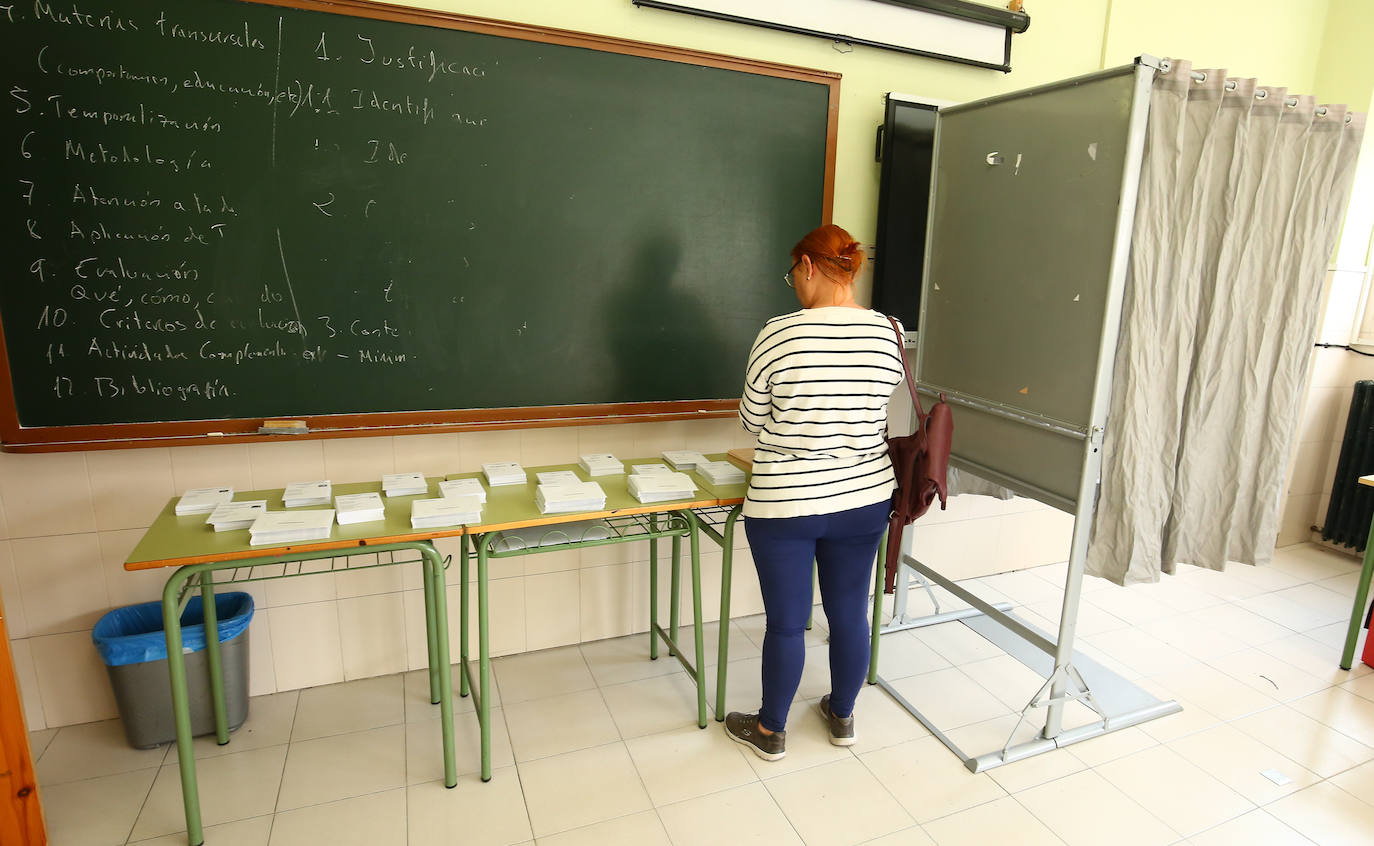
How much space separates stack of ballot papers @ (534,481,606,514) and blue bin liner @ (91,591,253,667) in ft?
3.46

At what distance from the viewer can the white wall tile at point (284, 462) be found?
2.44 meters

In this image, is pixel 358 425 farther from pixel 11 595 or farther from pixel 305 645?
pixel 11 595

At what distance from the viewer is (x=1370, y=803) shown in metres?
2.22

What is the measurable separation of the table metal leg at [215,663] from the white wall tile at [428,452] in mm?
668

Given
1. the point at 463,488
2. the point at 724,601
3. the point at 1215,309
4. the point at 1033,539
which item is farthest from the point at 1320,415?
the point at 463,488

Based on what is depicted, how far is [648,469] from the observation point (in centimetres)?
259

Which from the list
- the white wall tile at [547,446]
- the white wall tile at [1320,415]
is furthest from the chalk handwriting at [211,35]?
the white wall tile at [1320,415]

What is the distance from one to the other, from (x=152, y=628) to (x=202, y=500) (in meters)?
0.62

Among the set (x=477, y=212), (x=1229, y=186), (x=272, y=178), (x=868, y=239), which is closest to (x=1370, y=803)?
(x=1229, y=186)

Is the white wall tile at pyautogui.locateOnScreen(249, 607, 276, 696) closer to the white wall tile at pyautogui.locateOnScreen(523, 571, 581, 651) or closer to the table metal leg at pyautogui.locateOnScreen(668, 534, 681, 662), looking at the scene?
the white wall tile at pyautogui.locateOnScreen(523, 571, 581, 651)

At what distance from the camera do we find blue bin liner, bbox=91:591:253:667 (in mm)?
2207

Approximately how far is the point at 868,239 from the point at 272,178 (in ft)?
7.17

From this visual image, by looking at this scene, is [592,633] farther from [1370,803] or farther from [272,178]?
[1370,803]

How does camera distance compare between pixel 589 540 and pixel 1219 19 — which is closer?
pixel 589 540
